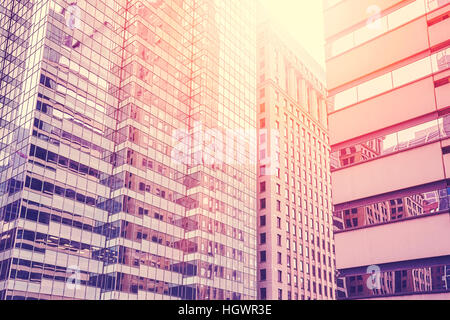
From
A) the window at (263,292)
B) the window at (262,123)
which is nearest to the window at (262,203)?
the window at (263,292)

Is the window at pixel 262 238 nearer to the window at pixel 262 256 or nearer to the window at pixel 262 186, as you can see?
the window at pixel 262 256

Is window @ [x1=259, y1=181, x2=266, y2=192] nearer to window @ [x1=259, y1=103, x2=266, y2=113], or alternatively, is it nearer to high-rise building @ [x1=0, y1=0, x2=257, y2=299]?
high-rise building @ [x1=0, y1=0, x2=257, y2=299]

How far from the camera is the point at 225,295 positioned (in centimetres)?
6906

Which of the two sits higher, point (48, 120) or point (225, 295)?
point (48, 120)

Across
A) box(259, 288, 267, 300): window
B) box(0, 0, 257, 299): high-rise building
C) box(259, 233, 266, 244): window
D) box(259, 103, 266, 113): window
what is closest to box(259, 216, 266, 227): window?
box(259, 233, 266, 244): window

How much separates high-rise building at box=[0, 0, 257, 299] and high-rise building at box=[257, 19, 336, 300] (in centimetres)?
416

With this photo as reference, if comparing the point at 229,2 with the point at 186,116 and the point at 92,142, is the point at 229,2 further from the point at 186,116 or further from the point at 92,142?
the point at 92,142

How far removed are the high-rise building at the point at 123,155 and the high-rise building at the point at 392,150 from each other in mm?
36654

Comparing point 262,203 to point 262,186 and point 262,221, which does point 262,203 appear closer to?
point 262,186

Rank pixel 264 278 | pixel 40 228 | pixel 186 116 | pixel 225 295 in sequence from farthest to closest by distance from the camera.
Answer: pixel 264 278, pixel 186 116, pixel 225 295, pixel 40 228

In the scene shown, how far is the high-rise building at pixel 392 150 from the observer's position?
2158 centimetres

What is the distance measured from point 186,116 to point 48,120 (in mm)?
23982

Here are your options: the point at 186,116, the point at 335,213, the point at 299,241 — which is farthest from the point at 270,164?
the point at 335,213

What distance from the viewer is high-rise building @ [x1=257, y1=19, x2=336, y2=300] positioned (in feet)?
272
